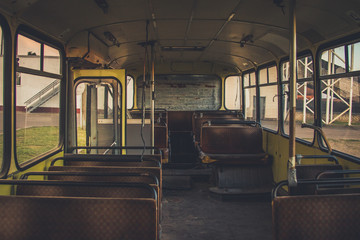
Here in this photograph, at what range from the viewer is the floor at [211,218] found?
3.92 m

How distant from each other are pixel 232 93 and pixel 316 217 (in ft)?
25.7

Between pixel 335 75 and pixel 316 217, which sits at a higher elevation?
pixel 335 75

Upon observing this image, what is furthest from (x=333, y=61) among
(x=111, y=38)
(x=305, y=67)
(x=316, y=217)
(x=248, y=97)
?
(x=248, y=97)

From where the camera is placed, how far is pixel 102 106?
587 cm

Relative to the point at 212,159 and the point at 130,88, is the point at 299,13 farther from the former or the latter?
the point at 130,88

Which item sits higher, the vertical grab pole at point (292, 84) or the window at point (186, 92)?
the window at point (186, 92)

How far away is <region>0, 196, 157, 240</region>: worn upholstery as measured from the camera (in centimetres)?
197

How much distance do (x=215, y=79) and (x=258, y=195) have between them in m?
5.19

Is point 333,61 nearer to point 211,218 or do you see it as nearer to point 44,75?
point 211,218

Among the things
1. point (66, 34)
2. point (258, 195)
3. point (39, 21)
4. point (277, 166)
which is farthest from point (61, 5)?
point (277, 166)

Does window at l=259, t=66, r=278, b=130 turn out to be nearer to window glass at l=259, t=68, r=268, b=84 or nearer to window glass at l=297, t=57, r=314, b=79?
window glass at l=259, t=68, r=268, b=84

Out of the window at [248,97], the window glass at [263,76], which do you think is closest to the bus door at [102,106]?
the window glass at [263,76]

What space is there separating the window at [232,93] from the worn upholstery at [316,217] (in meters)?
7.57

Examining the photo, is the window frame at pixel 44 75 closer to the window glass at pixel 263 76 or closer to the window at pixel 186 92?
the window glass at pixel 263 76
